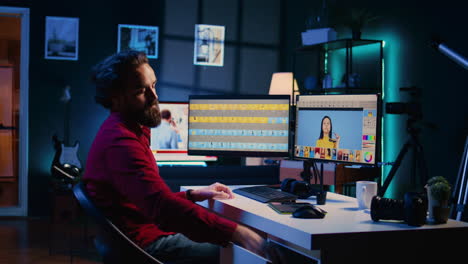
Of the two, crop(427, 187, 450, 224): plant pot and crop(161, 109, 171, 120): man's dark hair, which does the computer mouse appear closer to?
crop(427, 187, 450, 224): plant pot

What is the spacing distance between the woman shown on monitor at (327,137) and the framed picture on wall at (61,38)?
4.23m

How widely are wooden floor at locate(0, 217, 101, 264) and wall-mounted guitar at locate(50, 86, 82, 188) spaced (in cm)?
48

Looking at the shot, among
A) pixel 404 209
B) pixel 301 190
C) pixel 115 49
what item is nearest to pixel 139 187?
pixel 404 209

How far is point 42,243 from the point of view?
4.68m

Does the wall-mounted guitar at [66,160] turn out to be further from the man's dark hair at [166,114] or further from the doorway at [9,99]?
the doorway at [9,99]

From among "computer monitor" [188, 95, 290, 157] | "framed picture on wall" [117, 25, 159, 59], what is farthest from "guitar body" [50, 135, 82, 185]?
"computer monitor" [188, 95, 290, 157]

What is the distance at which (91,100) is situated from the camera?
6.09 meters

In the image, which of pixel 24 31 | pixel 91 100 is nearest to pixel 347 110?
pixel 91 100

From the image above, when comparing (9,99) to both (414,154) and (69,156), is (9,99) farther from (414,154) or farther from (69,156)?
(414,154)

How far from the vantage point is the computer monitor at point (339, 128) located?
7.61 ft

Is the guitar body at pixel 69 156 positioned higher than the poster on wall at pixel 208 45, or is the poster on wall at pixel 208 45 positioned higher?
the poster on wall at pixel 208 45

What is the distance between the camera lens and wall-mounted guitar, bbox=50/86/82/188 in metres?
5.07

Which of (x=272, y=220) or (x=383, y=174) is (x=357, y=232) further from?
(x=383, y=174)

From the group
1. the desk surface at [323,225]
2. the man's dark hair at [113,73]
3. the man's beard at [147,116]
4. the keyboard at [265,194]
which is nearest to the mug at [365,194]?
the desk surface at [323,225]
